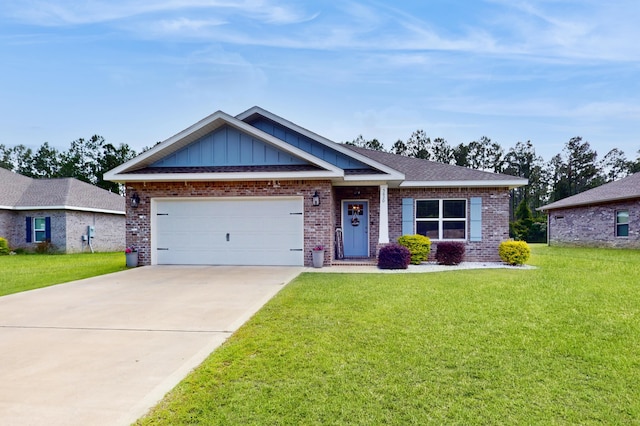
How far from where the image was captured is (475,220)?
1298 centimetres

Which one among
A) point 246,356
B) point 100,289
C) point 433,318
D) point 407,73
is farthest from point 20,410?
point 407,73

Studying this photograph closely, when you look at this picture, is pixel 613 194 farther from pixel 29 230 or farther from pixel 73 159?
pixel 73 159

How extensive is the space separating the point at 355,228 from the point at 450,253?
3487mm

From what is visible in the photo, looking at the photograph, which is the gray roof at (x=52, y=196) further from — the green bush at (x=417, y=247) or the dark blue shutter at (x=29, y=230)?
the green bush at (x=417, y=247)

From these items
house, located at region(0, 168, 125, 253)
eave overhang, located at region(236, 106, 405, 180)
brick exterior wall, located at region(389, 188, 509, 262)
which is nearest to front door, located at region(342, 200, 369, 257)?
brick exterior wall, located at region(389, 188, 509, 262)

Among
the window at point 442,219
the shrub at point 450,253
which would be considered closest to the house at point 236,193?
the window at point 442,219

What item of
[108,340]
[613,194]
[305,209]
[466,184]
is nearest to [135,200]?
[305,209]

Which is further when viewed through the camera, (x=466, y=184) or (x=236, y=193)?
(x=466, y=184)

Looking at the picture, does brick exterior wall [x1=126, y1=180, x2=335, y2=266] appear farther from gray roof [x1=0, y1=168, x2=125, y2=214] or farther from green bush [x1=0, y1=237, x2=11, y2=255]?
green bush [x1=0, y1=237, x2=11, y2=255]

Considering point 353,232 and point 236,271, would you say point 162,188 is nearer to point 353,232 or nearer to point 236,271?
point 236,271

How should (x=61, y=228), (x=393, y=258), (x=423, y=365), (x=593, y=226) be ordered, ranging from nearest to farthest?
1. (x=423, y=365)
2. (x=393, y=258)
3. (x=61, y=228)
4. (x=593, y=226)

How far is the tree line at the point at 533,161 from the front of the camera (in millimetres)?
48250

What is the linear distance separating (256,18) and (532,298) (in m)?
12.3

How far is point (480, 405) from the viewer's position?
9.34ft
